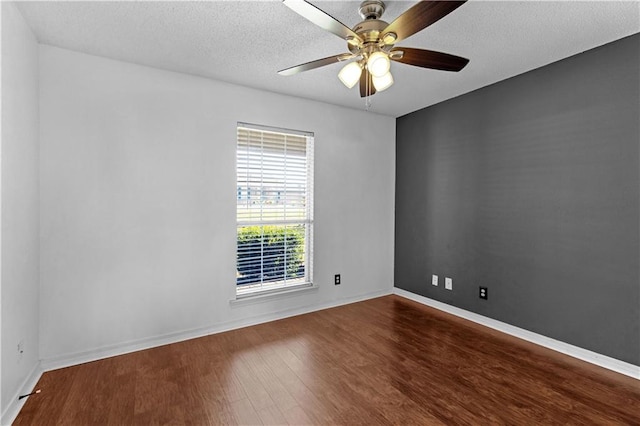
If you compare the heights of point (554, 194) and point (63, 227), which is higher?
point (554, 194)

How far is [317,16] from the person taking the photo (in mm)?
1599

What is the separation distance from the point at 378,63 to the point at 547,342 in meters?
2.88

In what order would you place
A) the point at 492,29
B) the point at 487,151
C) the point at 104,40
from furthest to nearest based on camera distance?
1. the point at 487,151
2. the point at 104,40
3. the point at 492,29

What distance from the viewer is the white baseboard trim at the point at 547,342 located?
2.44m

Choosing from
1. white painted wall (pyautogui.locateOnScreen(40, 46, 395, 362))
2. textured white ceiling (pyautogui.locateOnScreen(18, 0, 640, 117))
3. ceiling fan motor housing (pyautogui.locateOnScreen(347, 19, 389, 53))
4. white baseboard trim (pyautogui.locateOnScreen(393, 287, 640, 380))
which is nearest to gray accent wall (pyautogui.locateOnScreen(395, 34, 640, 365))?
white baseboard trim (pyautogui.locateOnScreen(393, 287, 640, 380))

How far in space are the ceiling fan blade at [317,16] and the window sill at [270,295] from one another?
2.64 m

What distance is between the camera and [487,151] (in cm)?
340

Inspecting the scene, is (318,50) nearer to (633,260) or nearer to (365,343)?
(365,343)

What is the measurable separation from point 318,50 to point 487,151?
82.3 inches

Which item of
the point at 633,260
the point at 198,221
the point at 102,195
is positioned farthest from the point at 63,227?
the point at 633,260

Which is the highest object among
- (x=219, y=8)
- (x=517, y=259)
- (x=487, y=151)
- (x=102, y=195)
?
(x=219, y=8)

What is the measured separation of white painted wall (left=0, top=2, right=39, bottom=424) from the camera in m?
1.90

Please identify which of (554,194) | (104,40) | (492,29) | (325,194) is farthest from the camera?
(325,194)

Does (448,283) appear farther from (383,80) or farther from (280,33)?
(280,33)
